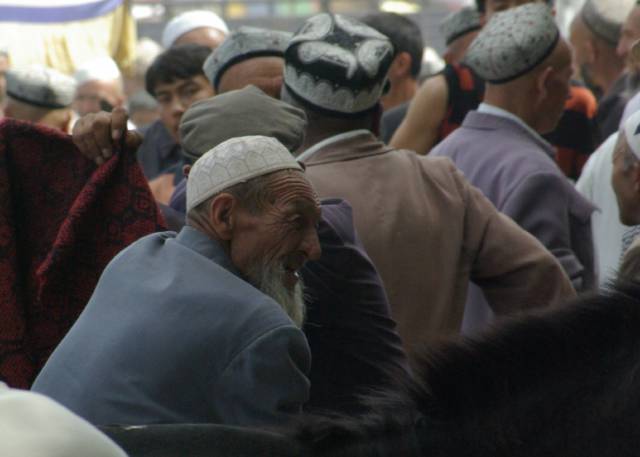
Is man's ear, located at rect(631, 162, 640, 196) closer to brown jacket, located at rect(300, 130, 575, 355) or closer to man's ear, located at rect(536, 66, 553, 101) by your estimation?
brown jacket, located at rect(300, 130, 575, 355)

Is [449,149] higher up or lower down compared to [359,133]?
lower down

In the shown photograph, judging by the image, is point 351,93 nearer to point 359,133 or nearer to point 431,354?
point 359,133

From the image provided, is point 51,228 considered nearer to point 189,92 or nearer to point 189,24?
point 189,92

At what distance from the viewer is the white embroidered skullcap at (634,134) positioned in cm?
439

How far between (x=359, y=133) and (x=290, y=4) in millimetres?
20531

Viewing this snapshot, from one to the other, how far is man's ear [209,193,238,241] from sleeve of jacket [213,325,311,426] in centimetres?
39

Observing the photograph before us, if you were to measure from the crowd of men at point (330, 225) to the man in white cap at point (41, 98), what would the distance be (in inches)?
40.9

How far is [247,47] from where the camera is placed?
552cm

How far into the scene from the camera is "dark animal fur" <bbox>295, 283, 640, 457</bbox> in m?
2.38

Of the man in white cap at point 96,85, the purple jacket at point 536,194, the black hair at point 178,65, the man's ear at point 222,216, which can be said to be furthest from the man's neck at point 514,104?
the man in white cap at point 96,85

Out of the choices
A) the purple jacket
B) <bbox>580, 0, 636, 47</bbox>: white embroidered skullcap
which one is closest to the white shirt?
the purple jacket

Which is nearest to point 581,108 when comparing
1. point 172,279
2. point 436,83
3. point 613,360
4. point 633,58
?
point 436,83

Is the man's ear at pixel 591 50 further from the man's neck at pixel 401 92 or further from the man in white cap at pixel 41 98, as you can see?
the man in white cap at pixel 41 98

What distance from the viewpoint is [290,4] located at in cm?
2489
